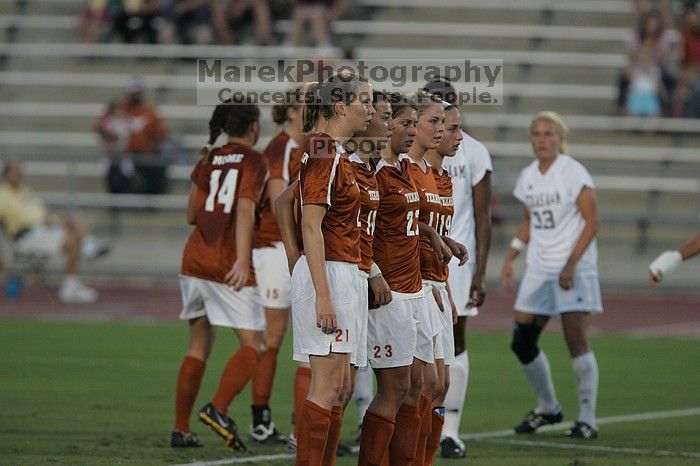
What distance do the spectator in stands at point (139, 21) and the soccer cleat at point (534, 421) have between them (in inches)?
708

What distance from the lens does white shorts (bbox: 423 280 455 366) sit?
25.3ft

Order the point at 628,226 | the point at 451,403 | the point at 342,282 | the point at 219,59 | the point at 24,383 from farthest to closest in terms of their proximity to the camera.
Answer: the point at 219,59, the point at 628,226, the point at 24,383, the point at 451,403, the point at 342,282

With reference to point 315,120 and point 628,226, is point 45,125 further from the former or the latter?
point 315,120

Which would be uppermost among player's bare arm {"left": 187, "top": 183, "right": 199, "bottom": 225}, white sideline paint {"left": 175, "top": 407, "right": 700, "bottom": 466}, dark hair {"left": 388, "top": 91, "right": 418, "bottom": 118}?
dark hair {"left": 388, "top": 91, "right": 418, "bottom": 118}

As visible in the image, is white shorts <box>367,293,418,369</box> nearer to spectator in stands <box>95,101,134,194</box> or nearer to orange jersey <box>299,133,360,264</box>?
orange jersey <box>299,133,360,264</box>

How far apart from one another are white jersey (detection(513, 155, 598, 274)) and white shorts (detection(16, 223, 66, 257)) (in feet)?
36.6

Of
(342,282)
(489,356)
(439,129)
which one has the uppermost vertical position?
(439,129)

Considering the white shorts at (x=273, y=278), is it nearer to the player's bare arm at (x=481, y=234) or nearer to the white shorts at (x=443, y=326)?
the player's bare arm at (x=481, y=234)

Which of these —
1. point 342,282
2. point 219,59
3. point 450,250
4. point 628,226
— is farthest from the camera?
point 219,59

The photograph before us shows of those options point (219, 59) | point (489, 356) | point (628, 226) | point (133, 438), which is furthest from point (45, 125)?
point (133, 438)

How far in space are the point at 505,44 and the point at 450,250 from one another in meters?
19.0

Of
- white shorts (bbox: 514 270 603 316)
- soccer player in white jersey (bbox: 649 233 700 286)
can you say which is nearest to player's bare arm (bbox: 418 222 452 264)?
soccer player in white jersey (bbox: 649 233 700 286)

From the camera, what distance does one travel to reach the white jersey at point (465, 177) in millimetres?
9547

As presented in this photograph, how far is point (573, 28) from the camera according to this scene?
2642 cm
